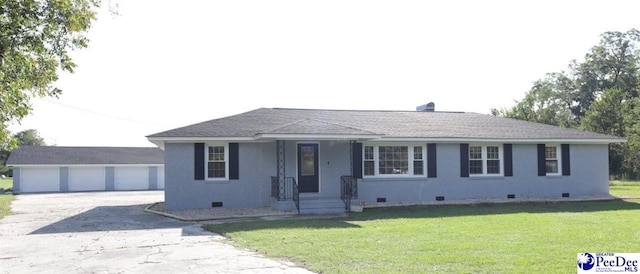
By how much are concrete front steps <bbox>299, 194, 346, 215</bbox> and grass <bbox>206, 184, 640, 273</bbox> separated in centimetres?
88

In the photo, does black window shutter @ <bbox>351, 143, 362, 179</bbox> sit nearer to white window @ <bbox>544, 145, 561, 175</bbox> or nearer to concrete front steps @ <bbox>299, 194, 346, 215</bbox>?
concrete front steps @ <bbox>299, 194, 346, 215</bbox>

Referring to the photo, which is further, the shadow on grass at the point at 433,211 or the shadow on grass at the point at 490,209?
the shadow on grass at the point at 490,209

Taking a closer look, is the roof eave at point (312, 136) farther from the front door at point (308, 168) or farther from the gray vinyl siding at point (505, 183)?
the gray vinyl siding at point (505, 183)

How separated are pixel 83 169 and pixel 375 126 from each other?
988 inches

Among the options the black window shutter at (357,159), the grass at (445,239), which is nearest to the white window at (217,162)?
the black window shutter at (357,159)

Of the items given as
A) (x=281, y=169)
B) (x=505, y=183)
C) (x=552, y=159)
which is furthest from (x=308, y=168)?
(x=552, y=159)

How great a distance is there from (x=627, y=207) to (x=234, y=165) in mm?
13246

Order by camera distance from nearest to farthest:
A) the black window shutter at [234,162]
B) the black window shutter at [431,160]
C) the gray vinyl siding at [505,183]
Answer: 1. the black window shutter at [234,162]
2. the gray vinyl siding at [505,183]
3. the black window shutter at [431,160]

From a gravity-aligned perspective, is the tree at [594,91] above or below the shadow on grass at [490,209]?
above

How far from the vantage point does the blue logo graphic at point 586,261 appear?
729 cm

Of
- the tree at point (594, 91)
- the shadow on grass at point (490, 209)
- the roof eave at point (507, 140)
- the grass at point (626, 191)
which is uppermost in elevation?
the tree at point (594, 91)

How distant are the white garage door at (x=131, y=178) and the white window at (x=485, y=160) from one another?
2646 centimetres

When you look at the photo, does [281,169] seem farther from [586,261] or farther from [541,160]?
[586,261]

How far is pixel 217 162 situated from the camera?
17.9 metres
